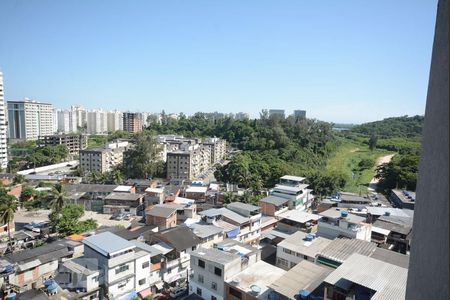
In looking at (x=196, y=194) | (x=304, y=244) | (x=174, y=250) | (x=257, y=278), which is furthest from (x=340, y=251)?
(x=196, y=194)

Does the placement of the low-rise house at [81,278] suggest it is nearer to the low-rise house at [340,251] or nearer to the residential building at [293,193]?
the low-rise house at [340,251]

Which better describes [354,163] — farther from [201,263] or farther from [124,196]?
[201,263]

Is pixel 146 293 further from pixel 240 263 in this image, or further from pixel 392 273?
pixel 392 273

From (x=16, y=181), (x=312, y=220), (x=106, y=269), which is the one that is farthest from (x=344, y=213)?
(x=16, y=181)

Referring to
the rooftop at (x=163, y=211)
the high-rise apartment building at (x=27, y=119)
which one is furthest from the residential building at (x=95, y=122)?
the rooftop at (x=163, y=211)

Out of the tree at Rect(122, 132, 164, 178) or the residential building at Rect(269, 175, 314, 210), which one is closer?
the residential building at Rect(269, 175, 314, 210)

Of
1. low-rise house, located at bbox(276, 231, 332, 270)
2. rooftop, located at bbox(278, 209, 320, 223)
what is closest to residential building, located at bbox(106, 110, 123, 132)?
rooftop, located at bbox(278, 209, 320, 223)

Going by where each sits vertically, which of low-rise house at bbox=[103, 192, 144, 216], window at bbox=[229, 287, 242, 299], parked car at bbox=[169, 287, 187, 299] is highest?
window at bbox=[229, 287, 242, 299]

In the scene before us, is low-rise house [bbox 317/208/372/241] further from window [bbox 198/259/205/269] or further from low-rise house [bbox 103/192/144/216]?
low-rise house [bbox 103/192/144/216]
